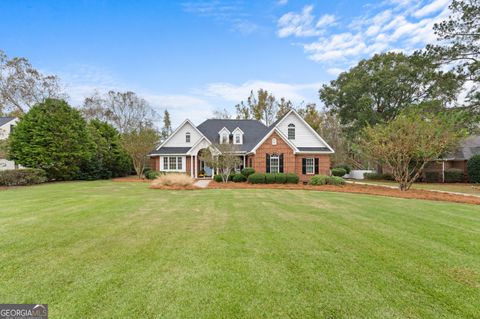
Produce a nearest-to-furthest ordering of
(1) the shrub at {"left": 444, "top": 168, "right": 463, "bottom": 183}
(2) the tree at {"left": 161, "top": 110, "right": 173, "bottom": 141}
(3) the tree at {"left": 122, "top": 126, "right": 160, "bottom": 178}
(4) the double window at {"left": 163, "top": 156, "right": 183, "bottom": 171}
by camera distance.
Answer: (1) the shrub at {"left": 444, "top": 168, "right": 463, "bottom": 183} → (3) the tree at {"left": 122, "top": 126, "right": 160, "bottom": 178} → (4) the double window at {"left": 163, "top": 156, "right": 183, "bottom": 171} → (2) the tree at {"left": 161, "top": 110, "right": 173, "bottom": 141}

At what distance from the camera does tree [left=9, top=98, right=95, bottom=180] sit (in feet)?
63.4

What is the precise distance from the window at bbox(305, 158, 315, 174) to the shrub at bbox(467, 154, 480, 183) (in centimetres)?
1505

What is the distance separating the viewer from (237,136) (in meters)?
24.1

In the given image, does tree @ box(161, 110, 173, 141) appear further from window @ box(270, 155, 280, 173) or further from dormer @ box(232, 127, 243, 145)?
window @ box(270, 155, 280, 173)

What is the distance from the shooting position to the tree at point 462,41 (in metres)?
16.9

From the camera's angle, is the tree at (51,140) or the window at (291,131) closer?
the tree at (51,140)

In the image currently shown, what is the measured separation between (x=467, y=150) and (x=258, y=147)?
954 inches

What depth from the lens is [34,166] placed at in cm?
1947

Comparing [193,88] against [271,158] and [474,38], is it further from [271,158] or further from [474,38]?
[474,38]

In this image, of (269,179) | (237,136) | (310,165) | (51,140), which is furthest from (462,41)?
(51,140)

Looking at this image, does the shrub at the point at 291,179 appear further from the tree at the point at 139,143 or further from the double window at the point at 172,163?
the tree at the point at 139,143

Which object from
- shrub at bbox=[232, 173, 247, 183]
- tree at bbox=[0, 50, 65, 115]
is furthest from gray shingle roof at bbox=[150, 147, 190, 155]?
tree at bbox=[0, 50, 65, 115]

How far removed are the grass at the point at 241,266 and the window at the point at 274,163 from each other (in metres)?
13.3

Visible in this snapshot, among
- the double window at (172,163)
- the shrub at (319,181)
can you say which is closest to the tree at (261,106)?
the double window at (172,163)
